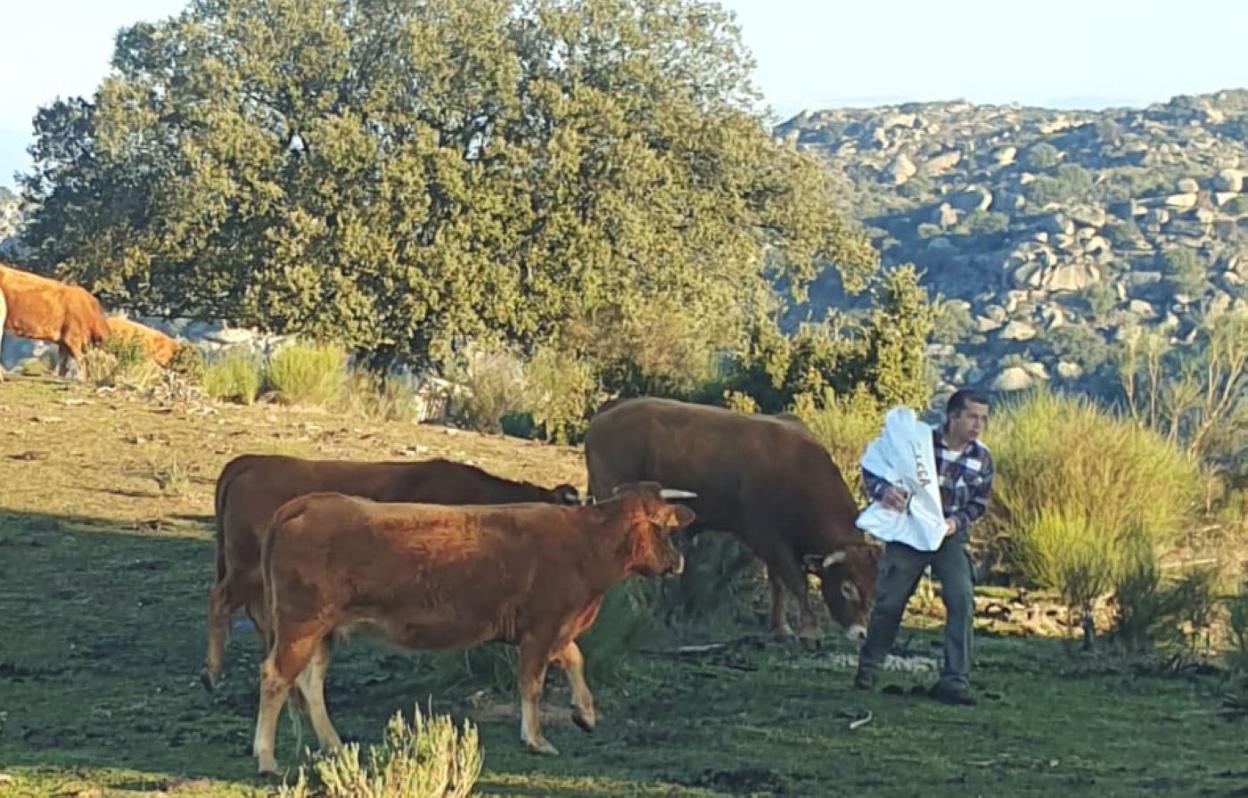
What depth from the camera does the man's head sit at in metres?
11.1

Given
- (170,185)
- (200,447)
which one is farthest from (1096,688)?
(170,185)

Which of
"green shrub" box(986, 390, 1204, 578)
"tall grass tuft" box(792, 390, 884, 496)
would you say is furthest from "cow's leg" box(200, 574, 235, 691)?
"green shrub" box(986, 390, 1204, 578)

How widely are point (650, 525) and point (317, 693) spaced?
1.88m

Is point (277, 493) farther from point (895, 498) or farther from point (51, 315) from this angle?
point (51, 315)

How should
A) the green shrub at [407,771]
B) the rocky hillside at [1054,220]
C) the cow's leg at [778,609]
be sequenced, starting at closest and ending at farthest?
the green shrub at [407,771] → the cow's leg at [778,609] → the rocky hillside at [1054,220]

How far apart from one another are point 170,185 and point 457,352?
18.2 ft

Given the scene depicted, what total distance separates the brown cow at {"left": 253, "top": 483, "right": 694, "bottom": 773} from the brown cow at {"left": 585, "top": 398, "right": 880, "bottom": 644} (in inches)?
130

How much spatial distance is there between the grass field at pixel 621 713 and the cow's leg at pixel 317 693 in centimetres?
24

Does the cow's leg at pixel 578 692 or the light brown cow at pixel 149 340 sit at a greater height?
the light brown cow at pixel 149 340

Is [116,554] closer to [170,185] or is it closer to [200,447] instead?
[200,447]

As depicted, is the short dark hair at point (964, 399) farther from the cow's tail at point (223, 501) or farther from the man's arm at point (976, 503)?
the cow's tail at point (223, 501)

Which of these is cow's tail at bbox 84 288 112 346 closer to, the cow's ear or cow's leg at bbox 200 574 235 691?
cow's leg at bbox 200 574 235 691

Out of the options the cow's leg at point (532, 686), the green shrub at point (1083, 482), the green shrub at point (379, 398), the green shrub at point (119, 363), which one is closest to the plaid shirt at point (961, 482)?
the cow's leg at point (532, 686)

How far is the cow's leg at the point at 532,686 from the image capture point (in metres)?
9.20
